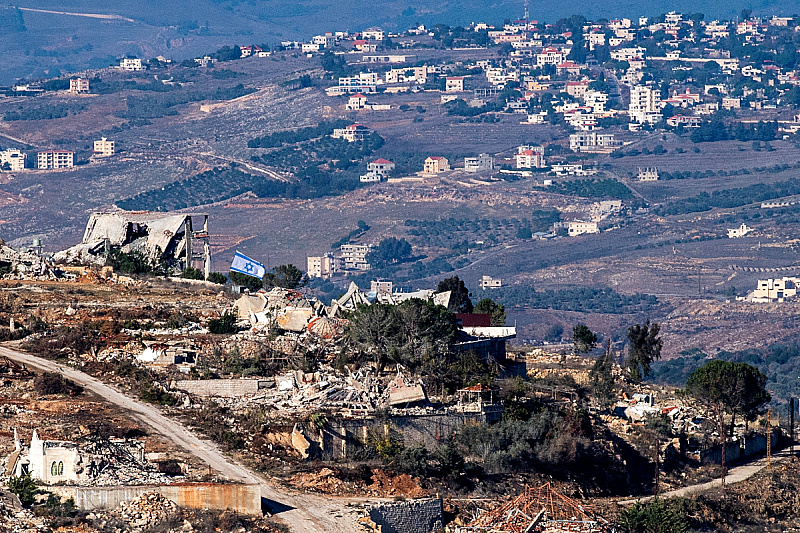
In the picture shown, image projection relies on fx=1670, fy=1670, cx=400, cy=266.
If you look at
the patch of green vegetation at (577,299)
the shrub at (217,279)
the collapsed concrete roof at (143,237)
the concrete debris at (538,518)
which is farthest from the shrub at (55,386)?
the patch of green vegetation at (577,299)

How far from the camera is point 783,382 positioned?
419 ft

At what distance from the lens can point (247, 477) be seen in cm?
2809

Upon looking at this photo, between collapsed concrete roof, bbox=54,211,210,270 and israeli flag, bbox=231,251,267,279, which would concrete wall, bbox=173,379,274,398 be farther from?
collapsed concrete roof, bbox=54,211,210,270

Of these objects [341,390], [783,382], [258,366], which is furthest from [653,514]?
[783,382]

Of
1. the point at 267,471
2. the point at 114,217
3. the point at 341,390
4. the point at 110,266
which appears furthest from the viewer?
the point at 114,217

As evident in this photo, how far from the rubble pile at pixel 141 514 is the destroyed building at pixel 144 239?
2627 centimetres

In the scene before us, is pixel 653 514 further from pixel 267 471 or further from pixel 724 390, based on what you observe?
pixel 724 390

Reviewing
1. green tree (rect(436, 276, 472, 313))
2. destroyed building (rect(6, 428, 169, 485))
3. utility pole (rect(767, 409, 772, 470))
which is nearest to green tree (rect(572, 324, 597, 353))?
green tree (rect(436, 276, 472, 313))

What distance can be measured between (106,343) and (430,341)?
7123 mm

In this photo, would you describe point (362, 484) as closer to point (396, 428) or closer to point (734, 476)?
point (396, 428)

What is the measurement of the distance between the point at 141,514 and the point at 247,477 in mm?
3061

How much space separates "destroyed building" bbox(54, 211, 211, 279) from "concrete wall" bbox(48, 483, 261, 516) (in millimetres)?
25937

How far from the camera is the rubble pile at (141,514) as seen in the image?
2506 cm

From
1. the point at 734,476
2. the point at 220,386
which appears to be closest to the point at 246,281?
the point at 220,386
